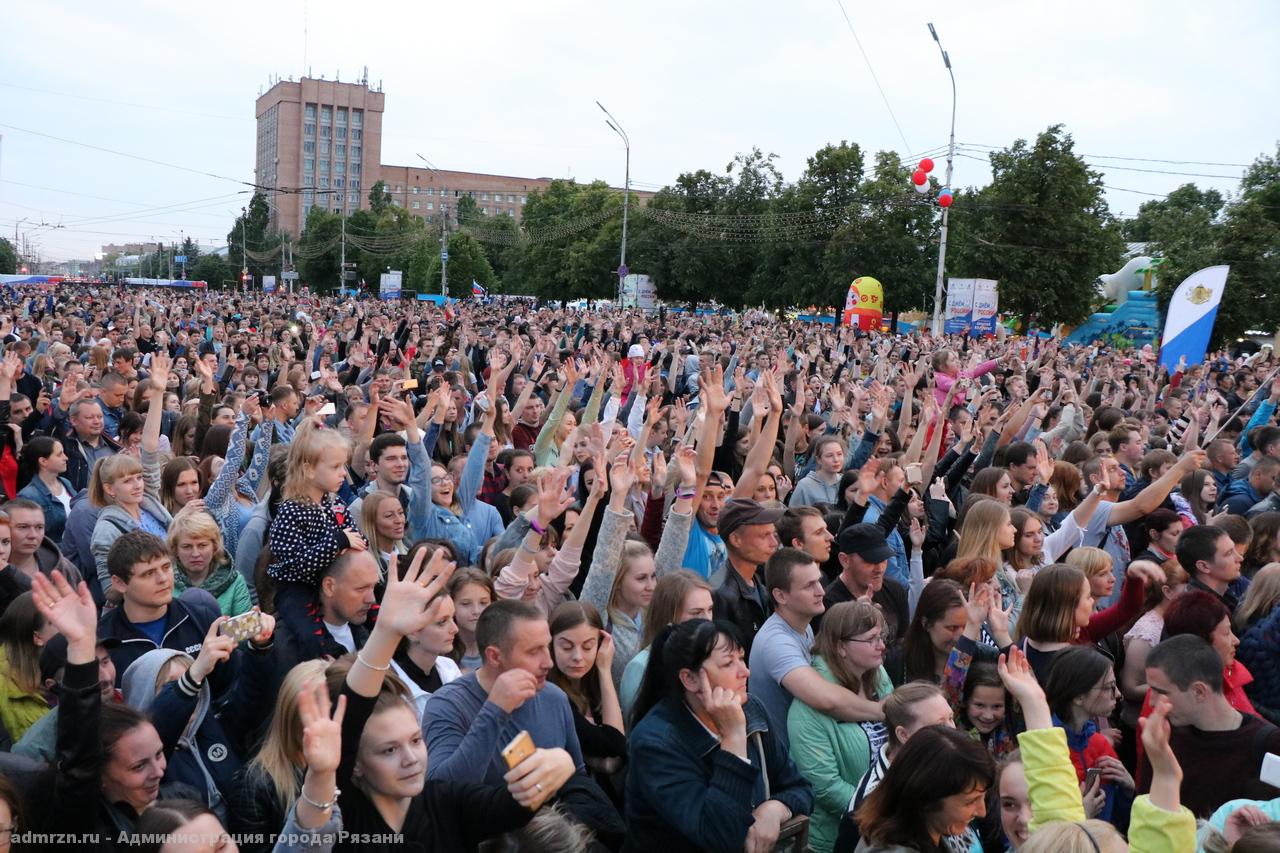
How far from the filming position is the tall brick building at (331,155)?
156375mm

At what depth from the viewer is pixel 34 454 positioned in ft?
23.0

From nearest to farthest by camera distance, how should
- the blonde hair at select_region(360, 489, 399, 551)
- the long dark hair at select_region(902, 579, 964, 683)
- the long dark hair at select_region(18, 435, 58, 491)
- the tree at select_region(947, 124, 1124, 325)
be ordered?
1. the long dark hair at select_region(902, 579, 964, 683)
2. the blonde hair at select_region(360, 489, 399, 551)
3. the long dark hair at select_region(18, 435, 58, 491)
4. the tree at select_region(947, 124, 1124, 325)

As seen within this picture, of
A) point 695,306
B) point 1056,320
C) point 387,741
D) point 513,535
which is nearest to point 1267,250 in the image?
point 1056,320

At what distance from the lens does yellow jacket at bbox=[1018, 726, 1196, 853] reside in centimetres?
309

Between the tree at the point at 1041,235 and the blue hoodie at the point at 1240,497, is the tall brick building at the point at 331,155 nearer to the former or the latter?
the tree at the point at 1041,235

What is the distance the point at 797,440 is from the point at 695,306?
47.8 meters

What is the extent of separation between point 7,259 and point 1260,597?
13742 cm

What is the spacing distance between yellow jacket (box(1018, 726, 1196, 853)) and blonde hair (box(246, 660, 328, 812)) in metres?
2.17

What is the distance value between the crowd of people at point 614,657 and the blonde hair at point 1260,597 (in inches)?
0.6

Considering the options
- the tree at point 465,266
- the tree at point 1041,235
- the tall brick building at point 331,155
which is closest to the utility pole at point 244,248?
the tree at point 465,266

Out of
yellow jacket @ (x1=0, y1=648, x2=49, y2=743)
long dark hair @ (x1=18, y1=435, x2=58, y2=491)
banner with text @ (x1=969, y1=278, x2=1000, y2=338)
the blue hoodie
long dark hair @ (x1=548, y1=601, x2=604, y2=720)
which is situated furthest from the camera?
banner with text @ (x1=969, y1=278, x2=1000, y2=338)

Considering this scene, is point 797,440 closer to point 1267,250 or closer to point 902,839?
point 902,839

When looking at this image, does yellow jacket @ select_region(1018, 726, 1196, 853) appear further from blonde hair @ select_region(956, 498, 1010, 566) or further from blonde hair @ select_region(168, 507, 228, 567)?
blonde hair @ select_region(168, 507, 228, 567)

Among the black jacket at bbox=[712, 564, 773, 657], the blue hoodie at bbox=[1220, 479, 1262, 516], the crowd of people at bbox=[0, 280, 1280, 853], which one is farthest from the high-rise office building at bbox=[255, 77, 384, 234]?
the black jacket at bbox=[712, 564, 773, 657]
